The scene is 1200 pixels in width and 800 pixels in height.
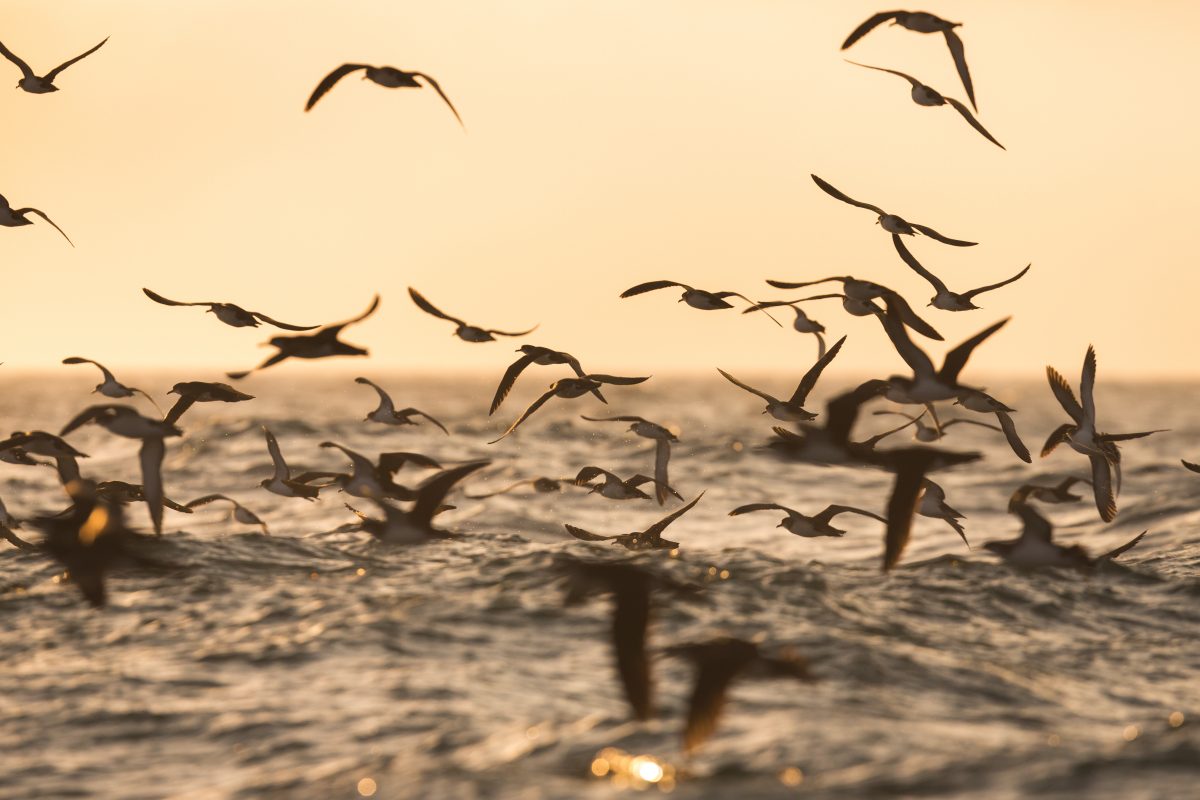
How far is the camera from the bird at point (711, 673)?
14.5 m

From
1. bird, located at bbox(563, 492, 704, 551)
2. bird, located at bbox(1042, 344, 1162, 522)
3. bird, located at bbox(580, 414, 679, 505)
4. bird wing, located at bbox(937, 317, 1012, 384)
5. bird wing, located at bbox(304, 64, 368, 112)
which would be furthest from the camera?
bird, located at bbox(563, 492, 704, 551)

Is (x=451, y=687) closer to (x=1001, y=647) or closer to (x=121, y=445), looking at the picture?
(x=1001, y=647)

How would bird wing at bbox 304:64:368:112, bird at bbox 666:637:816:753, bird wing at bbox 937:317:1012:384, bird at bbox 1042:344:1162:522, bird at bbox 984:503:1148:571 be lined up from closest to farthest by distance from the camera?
bird at bbox 666:637:816:753, bird wing at bbox 937:317:1012:384, bird at bbox 984:503:1148:571, bird wing at bbox 304:64:368:112, bird at bbox 1042:344:1162:522

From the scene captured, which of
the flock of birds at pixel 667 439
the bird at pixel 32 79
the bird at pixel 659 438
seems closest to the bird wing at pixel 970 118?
the flock of birds at pixel 667 439

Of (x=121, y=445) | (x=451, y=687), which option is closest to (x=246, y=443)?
(x=121, y=445)

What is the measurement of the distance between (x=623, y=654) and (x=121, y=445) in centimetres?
4169

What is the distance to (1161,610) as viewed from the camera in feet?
74.8

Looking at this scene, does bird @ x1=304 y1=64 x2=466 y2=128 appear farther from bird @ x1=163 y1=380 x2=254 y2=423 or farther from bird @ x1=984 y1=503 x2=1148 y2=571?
bird @ x1=984 y1=503 x2=1148 y2=571

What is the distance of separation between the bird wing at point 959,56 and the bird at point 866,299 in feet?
9.11

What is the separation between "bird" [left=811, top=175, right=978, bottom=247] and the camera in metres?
19.8

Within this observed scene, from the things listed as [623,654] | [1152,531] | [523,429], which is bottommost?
[523,429]

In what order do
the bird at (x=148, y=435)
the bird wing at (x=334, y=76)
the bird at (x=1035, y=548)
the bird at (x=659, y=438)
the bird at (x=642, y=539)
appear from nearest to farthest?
the bird at (x=148, y=435) → the bird at (x=1035, y=548) → the bird wing at (x=334, y=76) → the bird at (x=659, y=438) → the bird at (x=642, y=539)

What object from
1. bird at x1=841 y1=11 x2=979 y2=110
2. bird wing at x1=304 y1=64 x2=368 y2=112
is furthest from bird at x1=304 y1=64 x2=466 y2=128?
bird at x1=841 y1=11 x2=979 y2=110

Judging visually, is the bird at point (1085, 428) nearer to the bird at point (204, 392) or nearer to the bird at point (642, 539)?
the bird at point (642, 539)
